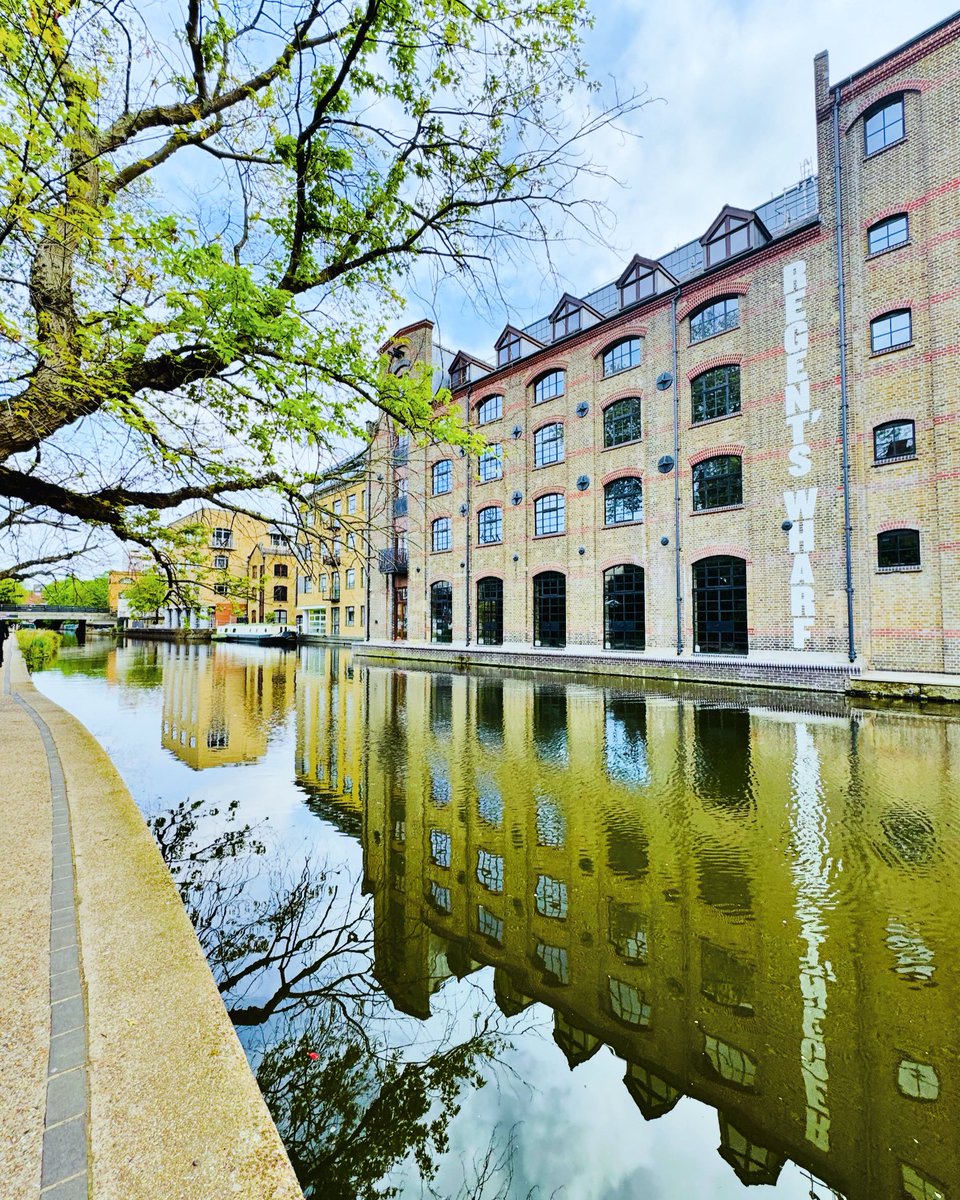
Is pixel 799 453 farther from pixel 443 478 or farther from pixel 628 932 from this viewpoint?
pixel 443 478

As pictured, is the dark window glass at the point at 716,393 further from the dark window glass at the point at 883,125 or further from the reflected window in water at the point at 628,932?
the reflected window in water at the point at 628,932

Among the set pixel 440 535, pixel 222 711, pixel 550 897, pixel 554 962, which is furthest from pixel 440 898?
pixel 440 535

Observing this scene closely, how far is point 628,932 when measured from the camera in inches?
109

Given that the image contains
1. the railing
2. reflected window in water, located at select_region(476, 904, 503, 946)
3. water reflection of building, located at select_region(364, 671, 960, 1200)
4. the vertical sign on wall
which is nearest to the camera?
water reflection of building, located at select_region(364, 671, 960, 1200)

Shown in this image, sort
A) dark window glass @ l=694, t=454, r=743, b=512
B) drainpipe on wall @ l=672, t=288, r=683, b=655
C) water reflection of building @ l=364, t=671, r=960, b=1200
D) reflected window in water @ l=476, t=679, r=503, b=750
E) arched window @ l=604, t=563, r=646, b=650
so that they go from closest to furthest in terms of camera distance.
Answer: water reflection of building @ l=364, t=671, r=960, b=1200 → reflected window in water @ l=476, t=679, r=503, b=750 → dark window glass @ l=694, t=454, r=743, b=512 → drainpipe on wall @ l=672, t=288, r=683, b=655 → arched window @ l=604, t=563, r=646, b=650

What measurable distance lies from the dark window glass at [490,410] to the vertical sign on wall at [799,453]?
10123mm

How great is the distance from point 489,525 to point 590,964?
1939 centimetres

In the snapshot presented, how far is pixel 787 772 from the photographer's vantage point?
18.0 feet

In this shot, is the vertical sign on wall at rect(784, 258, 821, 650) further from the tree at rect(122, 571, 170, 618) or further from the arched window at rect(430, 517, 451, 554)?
the arched window at rect(430, 517, 451, 554)

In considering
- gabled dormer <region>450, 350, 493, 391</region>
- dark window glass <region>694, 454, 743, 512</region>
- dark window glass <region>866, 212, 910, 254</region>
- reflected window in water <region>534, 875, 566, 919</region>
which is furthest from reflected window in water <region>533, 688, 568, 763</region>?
gabled dormer <region>450, 350, 493, 391</region>

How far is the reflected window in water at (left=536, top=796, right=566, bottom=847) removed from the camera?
3.92 meters

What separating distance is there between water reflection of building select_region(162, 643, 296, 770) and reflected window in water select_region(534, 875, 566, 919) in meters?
4.36

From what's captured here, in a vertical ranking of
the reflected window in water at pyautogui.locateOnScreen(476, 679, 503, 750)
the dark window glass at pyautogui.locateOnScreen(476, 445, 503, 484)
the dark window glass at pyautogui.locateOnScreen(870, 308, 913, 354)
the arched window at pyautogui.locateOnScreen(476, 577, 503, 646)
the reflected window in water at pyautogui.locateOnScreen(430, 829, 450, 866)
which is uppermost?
the dark window glass at pyautogui.locateOnScreen(870, 308, 913, 354)

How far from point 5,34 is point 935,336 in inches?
600
